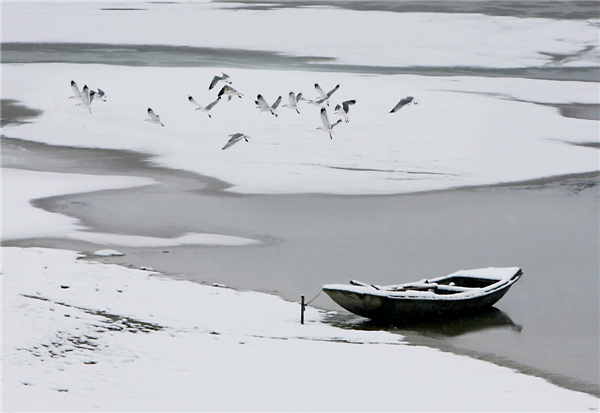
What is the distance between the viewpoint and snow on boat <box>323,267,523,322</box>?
34.1 ft

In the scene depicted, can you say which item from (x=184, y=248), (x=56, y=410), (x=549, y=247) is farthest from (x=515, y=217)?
(x=56, y=410)

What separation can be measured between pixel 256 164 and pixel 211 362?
36.2 ft

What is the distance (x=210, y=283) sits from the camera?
38.9 ft

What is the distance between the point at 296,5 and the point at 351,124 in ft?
69.6

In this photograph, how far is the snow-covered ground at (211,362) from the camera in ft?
24.6

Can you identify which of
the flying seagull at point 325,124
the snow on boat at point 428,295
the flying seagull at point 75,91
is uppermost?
the flying seagull at point 75,91

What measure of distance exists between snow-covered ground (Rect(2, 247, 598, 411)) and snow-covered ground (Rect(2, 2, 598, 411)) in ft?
0.09

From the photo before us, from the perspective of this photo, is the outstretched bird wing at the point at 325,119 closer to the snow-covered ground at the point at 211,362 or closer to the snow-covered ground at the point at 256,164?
the snow-covered ground at the point at 256,164

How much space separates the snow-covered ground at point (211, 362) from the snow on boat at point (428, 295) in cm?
45

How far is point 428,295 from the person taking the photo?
10633mm

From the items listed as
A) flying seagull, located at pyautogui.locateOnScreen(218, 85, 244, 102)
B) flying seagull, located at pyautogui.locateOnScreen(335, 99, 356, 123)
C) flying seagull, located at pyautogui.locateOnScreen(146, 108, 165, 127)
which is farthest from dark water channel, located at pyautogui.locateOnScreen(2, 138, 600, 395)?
flying seagull, located at pyautogui.locateOnScreen(335, 99, 356, 123)

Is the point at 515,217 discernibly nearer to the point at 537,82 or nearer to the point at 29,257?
the point at 29,257

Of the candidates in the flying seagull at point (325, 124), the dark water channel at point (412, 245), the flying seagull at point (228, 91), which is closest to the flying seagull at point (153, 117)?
the flying seagull at point (228, 91)

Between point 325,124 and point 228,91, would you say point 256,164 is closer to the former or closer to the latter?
point 325,124
